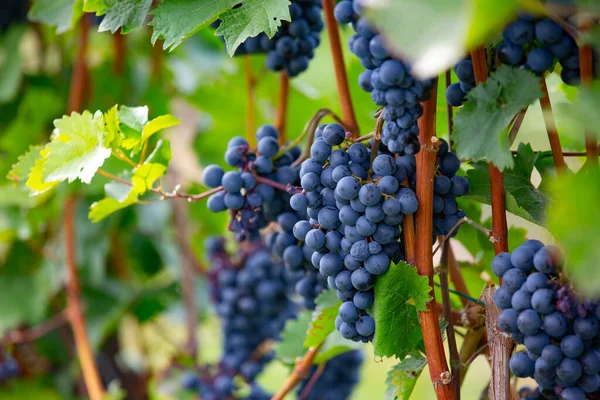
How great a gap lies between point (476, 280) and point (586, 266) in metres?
0.52

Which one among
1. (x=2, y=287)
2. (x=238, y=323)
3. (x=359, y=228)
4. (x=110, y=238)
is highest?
(x=110, y=238)

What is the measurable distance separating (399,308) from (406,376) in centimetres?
8

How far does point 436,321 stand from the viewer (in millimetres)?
629

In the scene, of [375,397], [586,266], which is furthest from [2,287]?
[586,266]

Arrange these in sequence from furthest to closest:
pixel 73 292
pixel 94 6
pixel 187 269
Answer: pixel 187 269, pixel 73 292, pixel 94 6

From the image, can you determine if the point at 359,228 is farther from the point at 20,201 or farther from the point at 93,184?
the point at 20,201

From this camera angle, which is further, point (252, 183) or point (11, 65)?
point (11, 65)

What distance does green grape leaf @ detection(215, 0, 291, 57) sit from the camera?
2.19 ft

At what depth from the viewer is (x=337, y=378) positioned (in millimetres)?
1272

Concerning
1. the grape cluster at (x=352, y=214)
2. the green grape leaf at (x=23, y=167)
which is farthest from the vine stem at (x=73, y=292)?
the grape cluster at (x=352, y=214)

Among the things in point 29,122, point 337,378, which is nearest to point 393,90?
point 337,378

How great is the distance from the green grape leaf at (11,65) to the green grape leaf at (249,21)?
1082 mm

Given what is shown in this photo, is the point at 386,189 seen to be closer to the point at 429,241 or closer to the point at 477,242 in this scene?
the point at 429,241

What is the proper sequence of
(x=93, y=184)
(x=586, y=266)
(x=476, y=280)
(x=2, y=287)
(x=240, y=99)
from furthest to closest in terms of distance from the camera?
1. (x=2, y=287)
2. (x=240, y=99)
3. (x=93, y=184)
4. (x=476, y=280)
5. (x=586, y=266)
